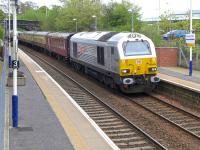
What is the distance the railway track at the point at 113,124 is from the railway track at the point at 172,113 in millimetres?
1488

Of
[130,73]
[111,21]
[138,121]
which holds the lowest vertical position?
[138,121]

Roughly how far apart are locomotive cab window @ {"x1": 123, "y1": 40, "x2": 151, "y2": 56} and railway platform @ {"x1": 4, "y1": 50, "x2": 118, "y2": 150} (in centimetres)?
361

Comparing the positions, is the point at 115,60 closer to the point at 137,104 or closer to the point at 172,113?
the point at 137,104

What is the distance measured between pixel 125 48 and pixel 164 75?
20.2ft

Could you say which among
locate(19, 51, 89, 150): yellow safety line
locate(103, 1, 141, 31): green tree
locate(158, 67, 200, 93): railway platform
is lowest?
locate(19, 51, 89, 150): yellow safety line

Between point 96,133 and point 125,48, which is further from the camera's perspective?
point 125,48

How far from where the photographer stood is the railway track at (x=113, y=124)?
13.7 m

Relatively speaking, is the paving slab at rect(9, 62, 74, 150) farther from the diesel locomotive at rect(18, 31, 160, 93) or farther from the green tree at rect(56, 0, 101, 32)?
the green tree at rect(56, 0, 101, 32)

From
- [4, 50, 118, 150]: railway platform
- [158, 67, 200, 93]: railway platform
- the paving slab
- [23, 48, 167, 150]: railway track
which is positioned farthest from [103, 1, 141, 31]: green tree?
the paving slab

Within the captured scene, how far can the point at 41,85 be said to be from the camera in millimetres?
25469

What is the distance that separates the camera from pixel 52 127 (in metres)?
14.6

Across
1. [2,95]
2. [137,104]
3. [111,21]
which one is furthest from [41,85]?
[111,21]

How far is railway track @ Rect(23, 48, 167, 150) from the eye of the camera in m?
13.7

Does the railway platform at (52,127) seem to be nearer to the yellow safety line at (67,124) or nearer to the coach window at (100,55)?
the yellow safety line at (67,124)
